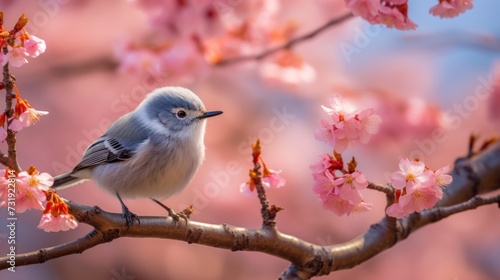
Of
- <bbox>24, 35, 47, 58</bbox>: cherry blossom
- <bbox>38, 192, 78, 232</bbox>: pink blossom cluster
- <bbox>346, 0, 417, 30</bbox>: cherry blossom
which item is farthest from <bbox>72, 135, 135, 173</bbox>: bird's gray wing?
<bbox>346, 0, 417, 30</bbox>: cherry blossom

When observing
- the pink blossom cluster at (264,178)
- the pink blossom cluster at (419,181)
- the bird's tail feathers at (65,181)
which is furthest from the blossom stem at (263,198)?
the bird's tail feathers at (65,181)

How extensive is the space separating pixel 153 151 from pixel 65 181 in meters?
0.39

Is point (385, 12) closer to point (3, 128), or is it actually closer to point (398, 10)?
point (398, 10)

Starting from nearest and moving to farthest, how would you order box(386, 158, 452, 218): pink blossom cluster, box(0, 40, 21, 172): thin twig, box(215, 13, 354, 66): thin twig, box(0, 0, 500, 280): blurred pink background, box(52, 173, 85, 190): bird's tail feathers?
box(0, 40, 21, 172): thin twig, box(386, 158, 452, 218): pink blossom cluster, box(52, 173, 85, 190): bird's tail feathers, box(215, 13, 354, 66): thin twig, box(0, 0, 500, 280): blurred pink background

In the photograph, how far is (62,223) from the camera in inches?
54.7

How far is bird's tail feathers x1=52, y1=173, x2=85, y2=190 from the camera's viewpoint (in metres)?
2.15

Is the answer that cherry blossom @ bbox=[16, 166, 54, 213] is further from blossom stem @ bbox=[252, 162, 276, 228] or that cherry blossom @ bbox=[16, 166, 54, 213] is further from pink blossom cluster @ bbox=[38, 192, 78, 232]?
blossom stem @ bbox=[252, 162, 276, 228]

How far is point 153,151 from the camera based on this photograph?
2.01 metres

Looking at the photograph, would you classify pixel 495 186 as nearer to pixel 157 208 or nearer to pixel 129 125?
pixel 129 125

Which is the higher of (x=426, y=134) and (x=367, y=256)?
(x=426, y=134)

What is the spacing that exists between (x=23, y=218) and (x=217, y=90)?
59.8 inches

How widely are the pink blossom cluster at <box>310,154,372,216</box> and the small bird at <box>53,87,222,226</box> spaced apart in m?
0.56

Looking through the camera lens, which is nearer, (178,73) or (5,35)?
(5,35)

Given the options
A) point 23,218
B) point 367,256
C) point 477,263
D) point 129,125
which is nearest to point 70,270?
point 23,218
